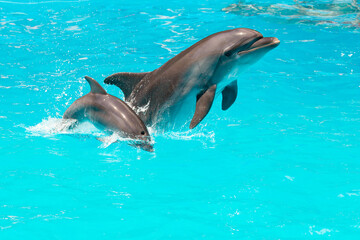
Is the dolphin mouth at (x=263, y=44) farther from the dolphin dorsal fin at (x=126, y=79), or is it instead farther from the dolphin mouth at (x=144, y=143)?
the dolphin dorsal fin at (x=126, y=79)

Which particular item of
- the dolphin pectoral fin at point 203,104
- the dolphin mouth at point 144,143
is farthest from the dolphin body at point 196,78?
the dolphin mouth at point 144,143

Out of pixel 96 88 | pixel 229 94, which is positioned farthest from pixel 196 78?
pixel 96 88

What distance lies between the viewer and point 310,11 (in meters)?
17.4

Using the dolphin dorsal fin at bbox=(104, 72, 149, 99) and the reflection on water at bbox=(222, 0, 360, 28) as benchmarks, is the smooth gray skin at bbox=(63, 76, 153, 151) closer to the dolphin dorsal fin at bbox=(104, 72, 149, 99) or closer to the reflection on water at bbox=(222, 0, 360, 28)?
the dolphin dorsal fin at bbox=(104, 72, 149, 99)

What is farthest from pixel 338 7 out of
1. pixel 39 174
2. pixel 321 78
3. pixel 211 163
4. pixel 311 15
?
pixel 39 174

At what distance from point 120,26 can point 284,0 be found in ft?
24.2

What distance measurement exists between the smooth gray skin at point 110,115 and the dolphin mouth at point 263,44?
1.84 m

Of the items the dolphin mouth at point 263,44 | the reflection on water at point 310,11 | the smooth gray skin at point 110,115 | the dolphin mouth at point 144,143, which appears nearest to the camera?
the dolphin mouth at point 263,44

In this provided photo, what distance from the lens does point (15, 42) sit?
45.4ft

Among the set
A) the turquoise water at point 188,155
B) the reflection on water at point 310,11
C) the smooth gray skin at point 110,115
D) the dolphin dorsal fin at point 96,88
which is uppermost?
the reflection on water at point 310,11

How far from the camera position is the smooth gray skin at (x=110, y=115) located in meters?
6.69

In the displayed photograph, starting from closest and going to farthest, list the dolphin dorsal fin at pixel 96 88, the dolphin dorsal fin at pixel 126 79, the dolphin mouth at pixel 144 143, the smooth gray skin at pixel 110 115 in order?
the dolphin mouth at pixel 144 143
the smooth gray skin at pixel 110 115
the dolphin dorsal fin at pixel 96 88
the dolphin dorsal fin at pixel 126 79

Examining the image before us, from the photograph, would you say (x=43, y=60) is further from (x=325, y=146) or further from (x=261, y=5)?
(x=261, y=5)

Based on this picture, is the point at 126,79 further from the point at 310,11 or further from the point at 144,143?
the point at 310,11
